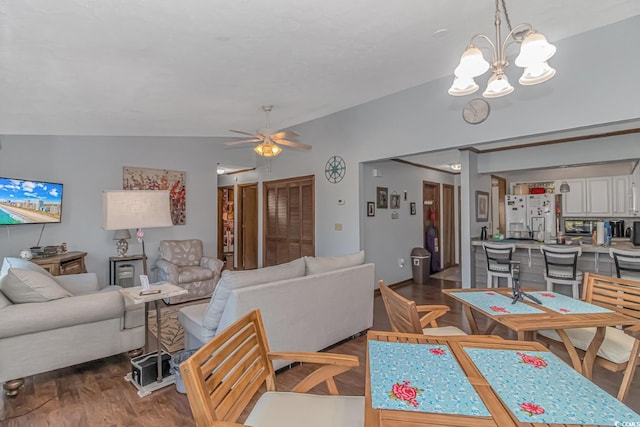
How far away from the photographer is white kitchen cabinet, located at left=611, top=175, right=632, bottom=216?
6027mm

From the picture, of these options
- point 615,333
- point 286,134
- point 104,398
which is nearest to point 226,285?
point 104,398

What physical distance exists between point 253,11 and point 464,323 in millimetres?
3831

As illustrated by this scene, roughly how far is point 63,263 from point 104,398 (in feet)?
9.05

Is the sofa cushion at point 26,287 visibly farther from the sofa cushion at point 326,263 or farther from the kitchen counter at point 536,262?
the kitchen counter at point 536,262

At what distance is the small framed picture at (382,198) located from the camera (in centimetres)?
539

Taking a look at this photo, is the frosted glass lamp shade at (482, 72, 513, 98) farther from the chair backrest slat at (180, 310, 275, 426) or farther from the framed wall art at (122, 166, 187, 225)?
the framed wall art at (122, 166, 187, 225)

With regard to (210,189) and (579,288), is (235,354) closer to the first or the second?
(579,288)

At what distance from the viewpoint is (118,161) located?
522 cm

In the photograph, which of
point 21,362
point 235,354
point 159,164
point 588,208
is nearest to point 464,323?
point 235,354

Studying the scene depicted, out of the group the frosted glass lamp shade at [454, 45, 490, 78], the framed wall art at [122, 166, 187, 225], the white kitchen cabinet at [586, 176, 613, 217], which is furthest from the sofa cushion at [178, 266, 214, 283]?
the white kitchen cabinet at [586, 176, 613, 217]

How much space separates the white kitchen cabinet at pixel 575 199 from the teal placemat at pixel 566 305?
229 inches

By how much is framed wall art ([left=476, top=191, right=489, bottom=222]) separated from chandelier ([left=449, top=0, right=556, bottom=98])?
3.86 meters

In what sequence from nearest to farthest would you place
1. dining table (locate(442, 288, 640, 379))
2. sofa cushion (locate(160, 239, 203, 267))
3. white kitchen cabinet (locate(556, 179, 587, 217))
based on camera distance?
dining table (locate(442, 288, 640, 379)) < sofa cushion (locate(160, 239, 203, 267)) < white kitchen cabinet (locate(556, 179, 587, 217))

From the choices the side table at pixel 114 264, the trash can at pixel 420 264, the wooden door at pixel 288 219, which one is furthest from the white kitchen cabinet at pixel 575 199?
the side table at pixel 114 264
